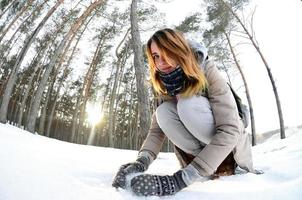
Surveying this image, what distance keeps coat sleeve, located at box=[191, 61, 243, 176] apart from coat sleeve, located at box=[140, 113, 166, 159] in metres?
0.52

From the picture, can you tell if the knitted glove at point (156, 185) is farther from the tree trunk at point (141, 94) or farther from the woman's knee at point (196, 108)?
the tree trunk at point (141, 94)


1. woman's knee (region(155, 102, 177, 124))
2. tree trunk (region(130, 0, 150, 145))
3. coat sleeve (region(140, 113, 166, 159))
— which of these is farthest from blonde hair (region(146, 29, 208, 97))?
tree trunk (region(130, 0, 150, 145))

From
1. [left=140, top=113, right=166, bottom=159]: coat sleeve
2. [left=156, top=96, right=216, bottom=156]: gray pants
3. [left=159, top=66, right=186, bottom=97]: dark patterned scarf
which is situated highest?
[left=159, top=66, right=186, bottom=97]: dark patterned scarf

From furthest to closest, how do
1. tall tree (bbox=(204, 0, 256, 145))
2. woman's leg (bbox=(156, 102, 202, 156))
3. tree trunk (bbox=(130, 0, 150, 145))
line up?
tall tree (bbox=(204, 0, 256, 145))
tree trunk (bbox=(130, 0, 150, 145))
woman's leg (bbox=(156, 102, 202, 156))

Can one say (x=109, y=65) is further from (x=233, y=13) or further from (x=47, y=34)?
(x=233, y=13)

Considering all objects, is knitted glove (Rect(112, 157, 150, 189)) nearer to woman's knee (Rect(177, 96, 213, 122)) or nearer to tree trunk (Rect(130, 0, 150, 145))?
woman's knee (Rect(177, 96, 213, 122))

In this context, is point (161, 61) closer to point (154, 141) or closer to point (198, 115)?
point (198, 115)

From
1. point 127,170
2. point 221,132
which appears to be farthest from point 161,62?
point 127,170

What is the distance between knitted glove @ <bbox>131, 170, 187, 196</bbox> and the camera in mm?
1422

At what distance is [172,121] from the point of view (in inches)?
74.0

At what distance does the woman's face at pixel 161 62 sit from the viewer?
5.76 feet

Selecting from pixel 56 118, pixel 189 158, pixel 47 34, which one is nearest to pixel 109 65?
pixel 47 34

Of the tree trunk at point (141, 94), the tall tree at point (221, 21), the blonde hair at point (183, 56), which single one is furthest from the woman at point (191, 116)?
the tall tree at point (221, 21)

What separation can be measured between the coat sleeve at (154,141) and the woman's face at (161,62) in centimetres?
50
